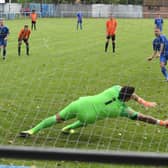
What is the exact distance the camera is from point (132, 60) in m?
19.8

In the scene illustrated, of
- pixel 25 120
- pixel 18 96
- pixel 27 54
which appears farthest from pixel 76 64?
pixel 25 120

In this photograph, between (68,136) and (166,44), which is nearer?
(68,136)

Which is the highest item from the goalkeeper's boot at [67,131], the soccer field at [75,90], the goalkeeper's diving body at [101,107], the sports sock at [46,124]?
the goalkeeper's diving body at [101,107]

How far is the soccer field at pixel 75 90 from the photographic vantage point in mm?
7348

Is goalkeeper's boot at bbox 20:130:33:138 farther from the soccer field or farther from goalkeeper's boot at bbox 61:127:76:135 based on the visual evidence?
goalkeeper's boot at bbox 61:127:76:135

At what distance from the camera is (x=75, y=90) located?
11750 millimetres

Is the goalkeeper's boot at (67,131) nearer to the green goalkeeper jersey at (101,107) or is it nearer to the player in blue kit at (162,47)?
the green goalkeeper jersey at (101,107)

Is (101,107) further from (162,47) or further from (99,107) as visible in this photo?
(162,47)

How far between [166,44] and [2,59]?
296 inches

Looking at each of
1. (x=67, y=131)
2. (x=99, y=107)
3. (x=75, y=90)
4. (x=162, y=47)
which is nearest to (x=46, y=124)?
(x=67, y=131)

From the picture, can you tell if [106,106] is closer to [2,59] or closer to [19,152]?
[19,152]

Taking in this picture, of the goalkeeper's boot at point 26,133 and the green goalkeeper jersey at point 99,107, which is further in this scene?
the goalkeeper's boot at point 26,133

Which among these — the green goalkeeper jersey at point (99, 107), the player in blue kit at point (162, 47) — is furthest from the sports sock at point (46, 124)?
the player in blue kit at point (162, 47)

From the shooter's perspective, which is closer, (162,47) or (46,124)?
(46,124)
